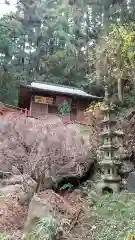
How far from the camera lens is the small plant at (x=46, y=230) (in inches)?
207

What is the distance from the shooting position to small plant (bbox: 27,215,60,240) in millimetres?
5270

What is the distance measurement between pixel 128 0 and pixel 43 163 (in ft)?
56.4

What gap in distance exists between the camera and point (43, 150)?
7.62 metres

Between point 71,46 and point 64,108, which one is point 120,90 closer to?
point 64,108

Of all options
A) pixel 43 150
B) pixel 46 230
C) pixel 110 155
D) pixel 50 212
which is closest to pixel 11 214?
pixel 50 212

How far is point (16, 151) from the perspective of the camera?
7.73m

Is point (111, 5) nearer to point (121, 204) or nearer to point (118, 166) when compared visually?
point (118, 166)

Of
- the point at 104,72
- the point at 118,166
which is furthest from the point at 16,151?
the point at 104,72

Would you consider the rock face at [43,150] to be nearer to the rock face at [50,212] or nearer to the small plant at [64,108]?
the rock face at [50,212]

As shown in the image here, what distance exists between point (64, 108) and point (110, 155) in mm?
11502

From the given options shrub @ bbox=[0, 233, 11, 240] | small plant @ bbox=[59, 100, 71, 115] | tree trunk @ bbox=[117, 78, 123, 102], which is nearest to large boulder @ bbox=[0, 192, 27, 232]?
shrub @ bbox=[0, 233, 11, 240]

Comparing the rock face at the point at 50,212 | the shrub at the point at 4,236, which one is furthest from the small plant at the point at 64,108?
the shrub at the point at 4,236

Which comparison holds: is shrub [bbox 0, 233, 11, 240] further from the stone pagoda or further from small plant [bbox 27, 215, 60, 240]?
the stone pagoda

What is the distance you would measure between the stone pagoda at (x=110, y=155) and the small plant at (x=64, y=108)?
35.4 feet
